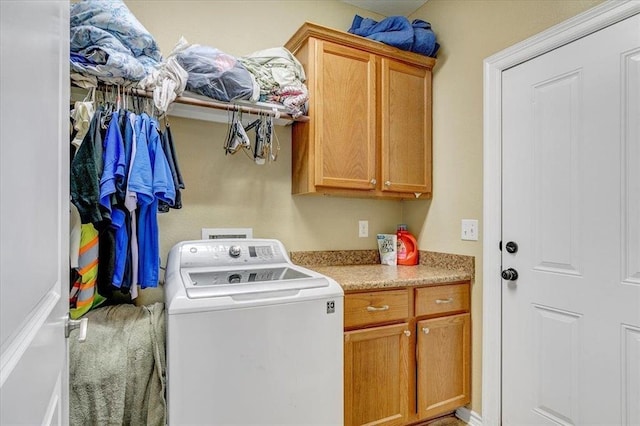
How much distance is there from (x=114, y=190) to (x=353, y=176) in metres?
1.26

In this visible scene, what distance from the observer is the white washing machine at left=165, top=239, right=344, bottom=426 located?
1300 mm

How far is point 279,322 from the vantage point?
1.44 metres

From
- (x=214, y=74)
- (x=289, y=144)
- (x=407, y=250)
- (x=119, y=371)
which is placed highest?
(x=214, y=74)

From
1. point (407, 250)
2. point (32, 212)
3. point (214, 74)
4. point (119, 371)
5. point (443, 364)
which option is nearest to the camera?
point (32, 212)

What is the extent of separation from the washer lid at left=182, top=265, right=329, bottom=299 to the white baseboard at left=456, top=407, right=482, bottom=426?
130cm

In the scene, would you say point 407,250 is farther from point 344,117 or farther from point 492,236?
point 344,117

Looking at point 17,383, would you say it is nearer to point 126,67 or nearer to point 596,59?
point 126,67

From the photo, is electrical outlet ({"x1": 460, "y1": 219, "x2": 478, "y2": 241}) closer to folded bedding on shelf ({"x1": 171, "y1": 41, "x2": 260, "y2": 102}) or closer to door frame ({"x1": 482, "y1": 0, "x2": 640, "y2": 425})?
door frame ({"x1": 482, "y1": 0, "x2": 640, "y2": 425})

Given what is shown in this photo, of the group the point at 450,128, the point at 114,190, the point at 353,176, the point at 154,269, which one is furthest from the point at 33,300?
the point at 450,128

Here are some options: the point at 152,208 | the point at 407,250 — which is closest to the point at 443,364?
the point at 407,250

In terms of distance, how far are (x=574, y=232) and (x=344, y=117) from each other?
1316 millimetres

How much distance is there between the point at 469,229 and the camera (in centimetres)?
211

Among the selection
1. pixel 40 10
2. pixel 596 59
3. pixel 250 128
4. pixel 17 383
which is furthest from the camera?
pixel 250 128

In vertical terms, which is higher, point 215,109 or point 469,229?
point 215,109
